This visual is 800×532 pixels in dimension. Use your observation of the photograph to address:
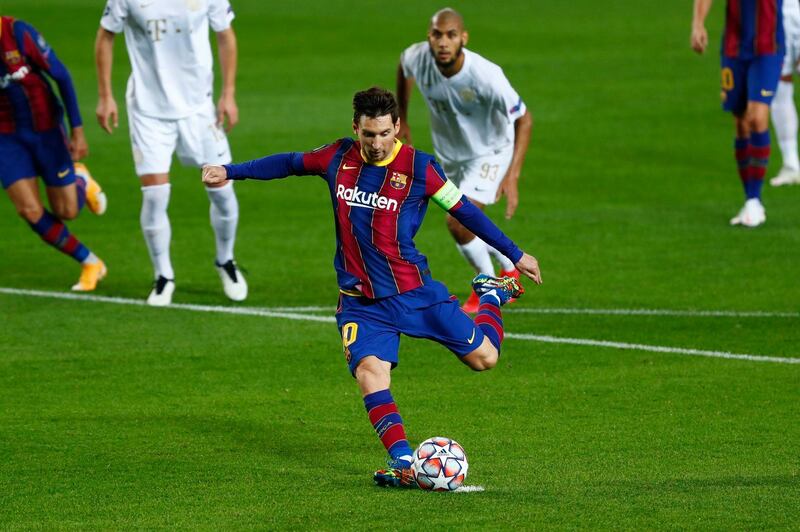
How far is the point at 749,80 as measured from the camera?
1394cm

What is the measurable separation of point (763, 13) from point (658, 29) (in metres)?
14.9

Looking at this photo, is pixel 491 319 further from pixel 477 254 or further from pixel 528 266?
pixel 477 254

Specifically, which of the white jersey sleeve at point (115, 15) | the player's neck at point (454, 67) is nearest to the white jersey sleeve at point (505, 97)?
the player's neck at point (454, 67)

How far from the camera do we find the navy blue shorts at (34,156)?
460 inches

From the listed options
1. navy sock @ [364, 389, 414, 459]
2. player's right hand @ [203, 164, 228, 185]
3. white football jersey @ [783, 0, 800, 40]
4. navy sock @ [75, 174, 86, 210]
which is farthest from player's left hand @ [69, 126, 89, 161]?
white football jersey @ [783, 0, 800, 40]

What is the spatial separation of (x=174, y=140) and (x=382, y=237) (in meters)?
4.28

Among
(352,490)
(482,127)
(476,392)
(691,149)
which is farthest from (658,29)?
(352,490)

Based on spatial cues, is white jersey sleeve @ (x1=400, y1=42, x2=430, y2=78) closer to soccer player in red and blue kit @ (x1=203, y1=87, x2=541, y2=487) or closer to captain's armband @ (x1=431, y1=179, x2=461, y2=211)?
soccer player in red and blue kit @ (x1=203, y1=87, x2=541, y2=487)

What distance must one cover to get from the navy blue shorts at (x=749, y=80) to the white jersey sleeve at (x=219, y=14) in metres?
4.88

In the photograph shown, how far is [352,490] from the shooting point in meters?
6.92

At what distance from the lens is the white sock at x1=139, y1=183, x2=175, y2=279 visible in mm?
11352

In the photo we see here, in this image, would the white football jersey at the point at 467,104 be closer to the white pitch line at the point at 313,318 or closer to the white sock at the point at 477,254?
the white sock at the point at 477,254

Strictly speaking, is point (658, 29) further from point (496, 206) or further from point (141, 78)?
point (141, 78)

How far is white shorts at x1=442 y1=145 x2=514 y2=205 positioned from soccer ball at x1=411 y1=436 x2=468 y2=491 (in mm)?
4410
